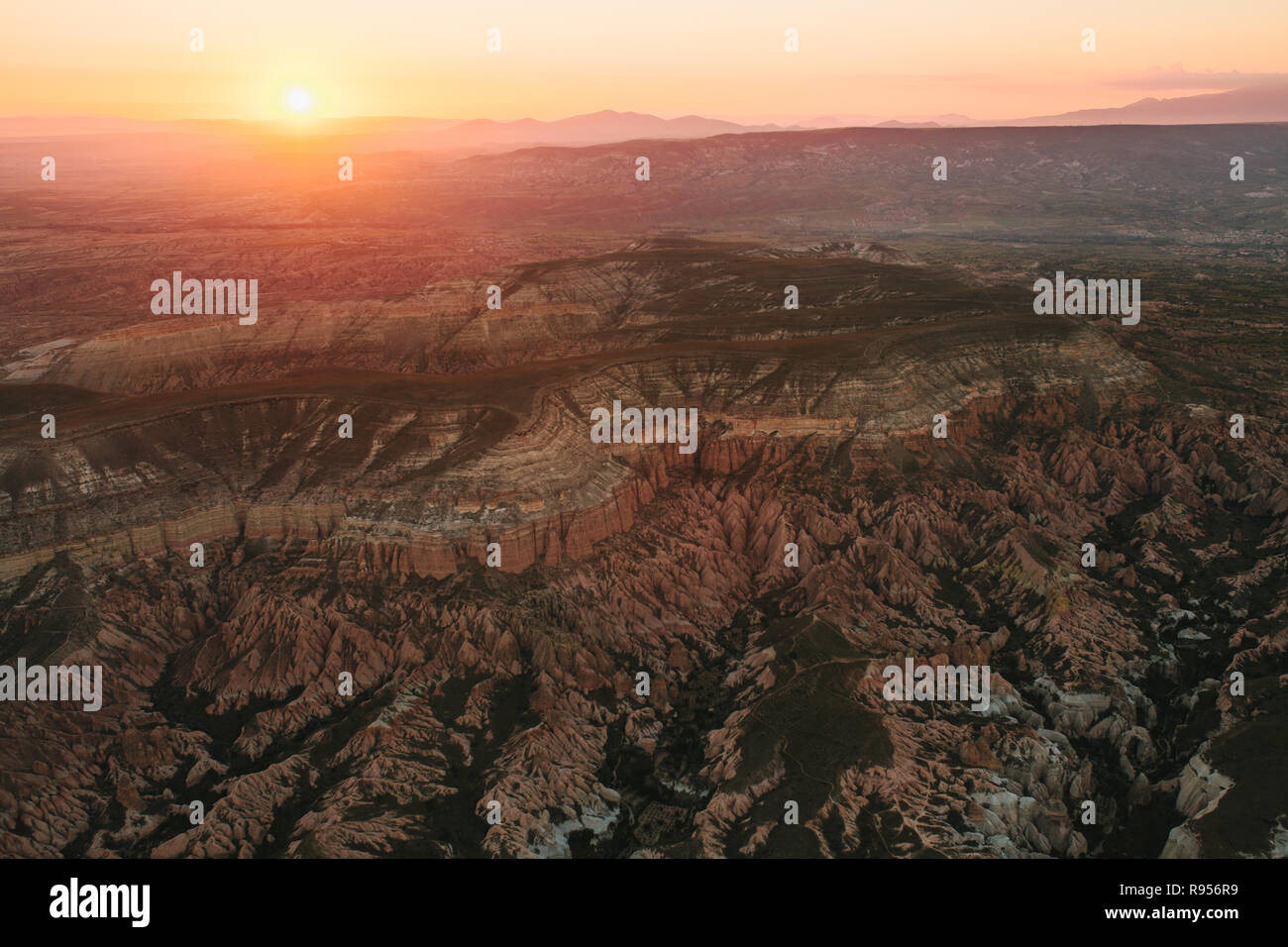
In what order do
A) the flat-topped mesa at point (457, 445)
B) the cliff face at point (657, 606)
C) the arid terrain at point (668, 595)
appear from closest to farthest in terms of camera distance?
A: 1. the arid terrain at point (668, 595)
2. the cliff face at point (657, 606)
3. the flat-topped mesa at point (457, 445)

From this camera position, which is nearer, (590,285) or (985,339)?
(985,339)

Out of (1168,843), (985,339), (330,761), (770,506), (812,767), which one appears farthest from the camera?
(985,339)

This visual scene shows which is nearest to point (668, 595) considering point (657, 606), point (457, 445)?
point (657, 606)

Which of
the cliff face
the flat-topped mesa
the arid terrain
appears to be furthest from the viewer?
the flat-topped mesa

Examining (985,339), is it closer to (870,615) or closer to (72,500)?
(870,615)

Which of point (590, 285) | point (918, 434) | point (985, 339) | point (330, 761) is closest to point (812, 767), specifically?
point (330, 761)

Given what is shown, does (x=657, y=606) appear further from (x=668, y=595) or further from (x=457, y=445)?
(x=457, y=445)
